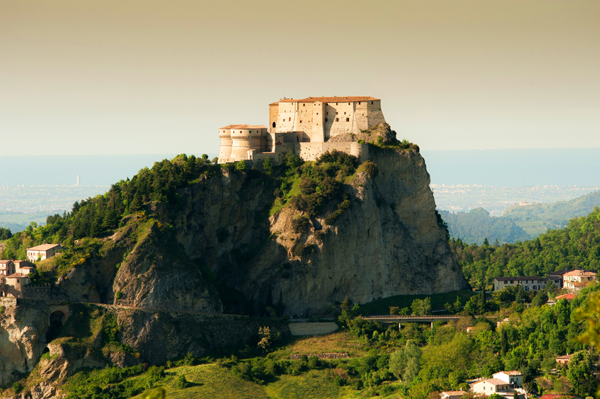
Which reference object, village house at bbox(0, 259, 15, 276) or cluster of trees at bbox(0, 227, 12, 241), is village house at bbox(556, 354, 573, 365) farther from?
cluster of trees at bbox(0, 227, 12, 241)

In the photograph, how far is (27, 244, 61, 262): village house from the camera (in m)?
80.7

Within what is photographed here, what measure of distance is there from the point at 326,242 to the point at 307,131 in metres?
17.6

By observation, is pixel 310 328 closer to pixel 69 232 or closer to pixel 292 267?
pixel 292 267

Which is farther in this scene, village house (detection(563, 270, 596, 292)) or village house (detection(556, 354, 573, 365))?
village house (detection(563, 270, 596, 292))

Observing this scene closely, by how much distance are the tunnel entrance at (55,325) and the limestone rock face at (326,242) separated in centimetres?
1698

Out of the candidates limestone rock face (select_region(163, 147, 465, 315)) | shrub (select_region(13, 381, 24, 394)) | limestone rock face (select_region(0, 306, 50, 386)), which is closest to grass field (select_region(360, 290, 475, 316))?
limestone rock face (select_region(163, 147, 465, 315))

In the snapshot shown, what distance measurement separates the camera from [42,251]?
8081cm

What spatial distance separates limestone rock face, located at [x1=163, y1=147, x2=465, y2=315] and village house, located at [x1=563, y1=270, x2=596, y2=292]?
17.1 m

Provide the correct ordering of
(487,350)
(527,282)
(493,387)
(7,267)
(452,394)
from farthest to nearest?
1. (527,282)
2. (487,350)
3. (7,267)
4. (452,394)
5. (493,387)

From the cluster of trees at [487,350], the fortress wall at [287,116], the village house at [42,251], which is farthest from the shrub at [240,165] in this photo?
the village house at [42,251]

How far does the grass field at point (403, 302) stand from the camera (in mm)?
92188

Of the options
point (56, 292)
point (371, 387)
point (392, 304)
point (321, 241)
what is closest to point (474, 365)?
point (371, 387)

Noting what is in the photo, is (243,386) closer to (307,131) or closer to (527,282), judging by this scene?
(307,131)

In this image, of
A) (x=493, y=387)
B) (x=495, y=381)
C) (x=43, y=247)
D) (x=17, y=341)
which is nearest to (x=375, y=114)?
(x=495, y=381)
